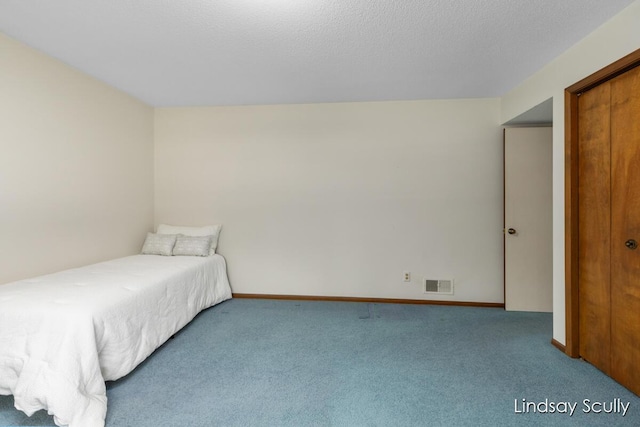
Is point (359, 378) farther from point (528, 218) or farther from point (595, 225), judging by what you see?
point (528, 218)

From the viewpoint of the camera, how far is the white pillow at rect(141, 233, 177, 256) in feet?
10.8

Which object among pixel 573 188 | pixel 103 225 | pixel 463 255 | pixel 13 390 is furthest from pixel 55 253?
pixel 573 188

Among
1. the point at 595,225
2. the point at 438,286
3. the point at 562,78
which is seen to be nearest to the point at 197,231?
the point at 438,286

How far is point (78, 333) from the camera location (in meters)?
1.61

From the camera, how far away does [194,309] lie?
9.41 feet

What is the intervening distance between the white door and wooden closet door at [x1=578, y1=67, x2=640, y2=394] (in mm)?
977

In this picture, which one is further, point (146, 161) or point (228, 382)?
point (146, 161)

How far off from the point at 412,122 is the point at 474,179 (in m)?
1.01

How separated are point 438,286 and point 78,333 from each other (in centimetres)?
336

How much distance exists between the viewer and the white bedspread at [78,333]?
4.92ft

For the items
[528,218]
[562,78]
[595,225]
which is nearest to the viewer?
[595,225]

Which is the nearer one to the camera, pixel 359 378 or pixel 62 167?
pixel 359 378

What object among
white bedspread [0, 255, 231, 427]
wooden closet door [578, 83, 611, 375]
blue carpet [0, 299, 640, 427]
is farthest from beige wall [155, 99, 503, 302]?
white bedspread [0, 255, 231, 427]

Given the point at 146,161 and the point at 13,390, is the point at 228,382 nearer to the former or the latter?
the point at 13,390
